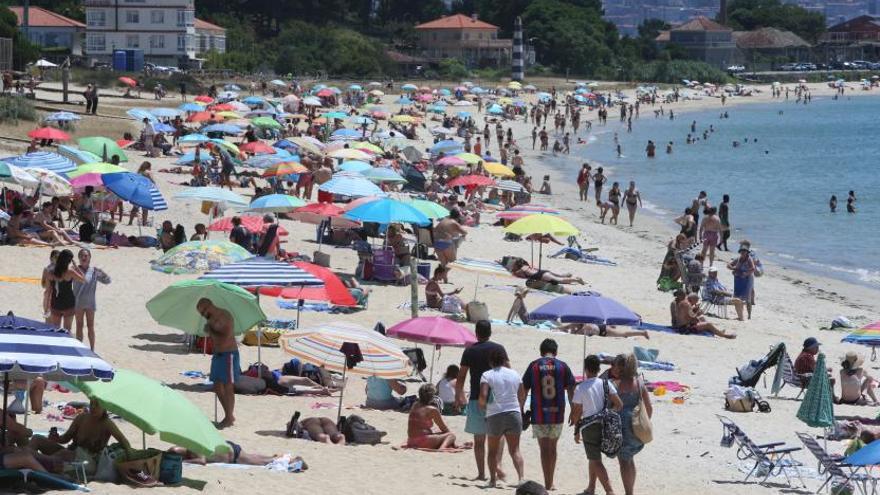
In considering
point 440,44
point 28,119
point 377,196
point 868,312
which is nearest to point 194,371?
point 377,196

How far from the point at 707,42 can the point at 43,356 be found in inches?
5557

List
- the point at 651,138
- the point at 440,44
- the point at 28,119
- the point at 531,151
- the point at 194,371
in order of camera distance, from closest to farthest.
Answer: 1. the point at 194,371
2. the point at 28,119
3. the point at 531,151
4. the point at 651,138
5. the point at 440,44

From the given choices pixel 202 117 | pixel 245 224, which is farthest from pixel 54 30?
pixel 245 224

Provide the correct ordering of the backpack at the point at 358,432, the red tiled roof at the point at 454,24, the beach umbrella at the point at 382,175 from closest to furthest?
the backpack at the point at 358,432
the beach umbrella at the point at 382,175
the red tiled roof at the point at 454,24

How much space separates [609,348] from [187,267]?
4949 millimetres

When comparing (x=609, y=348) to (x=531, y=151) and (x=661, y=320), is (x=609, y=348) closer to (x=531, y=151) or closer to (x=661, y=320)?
(x=661, y=320)

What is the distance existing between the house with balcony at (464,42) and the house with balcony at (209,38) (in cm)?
2397

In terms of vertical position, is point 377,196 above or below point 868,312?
above

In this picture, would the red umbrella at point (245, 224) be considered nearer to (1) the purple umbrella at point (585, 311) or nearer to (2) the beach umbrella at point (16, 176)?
(2) the beach umbrella at point (16, 176)

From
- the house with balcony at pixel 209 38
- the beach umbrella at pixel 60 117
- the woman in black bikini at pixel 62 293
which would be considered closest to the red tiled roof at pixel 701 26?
the house with balcony at pixel 209 38

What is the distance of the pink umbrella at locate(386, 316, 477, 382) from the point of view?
467 inches

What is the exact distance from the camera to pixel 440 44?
109938 mm

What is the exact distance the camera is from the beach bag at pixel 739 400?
12.9m

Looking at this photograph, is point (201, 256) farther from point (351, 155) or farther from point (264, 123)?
point (264, 123)
